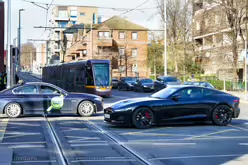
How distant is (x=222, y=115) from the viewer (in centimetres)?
1465

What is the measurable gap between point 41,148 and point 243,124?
784 centimetres

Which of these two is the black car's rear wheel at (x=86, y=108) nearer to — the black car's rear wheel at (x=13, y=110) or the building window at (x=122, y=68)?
the black car's rear wheel at (x=13, y=110)

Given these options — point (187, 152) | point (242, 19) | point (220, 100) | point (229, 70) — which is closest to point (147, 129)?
point (220, 100)

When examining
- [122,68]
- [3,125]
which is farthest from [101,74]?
[122,68]

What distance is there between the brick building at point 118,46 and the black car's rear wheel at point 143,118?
55.8 meters

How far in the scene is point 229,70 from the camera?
5166 cm

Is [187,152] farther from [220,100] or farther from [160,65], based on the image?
[160,65]

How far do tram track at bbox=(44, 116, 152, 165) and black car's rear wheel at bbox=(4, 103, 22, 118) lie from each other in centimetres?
293

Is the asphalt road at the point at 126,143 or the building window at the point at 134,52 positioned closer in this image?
the asphalt road at the point at 126,143

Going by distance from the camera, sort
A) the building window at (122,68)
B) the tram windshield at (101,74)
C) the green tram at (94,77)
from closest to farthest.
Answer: the green tram at (94,77) → the tram windshield at (101,74) → the building window at (122,68)

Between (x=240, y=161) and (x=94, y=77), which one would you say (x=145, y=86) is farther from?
(x=240, y=161)

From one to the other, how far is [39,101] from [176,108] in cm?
581

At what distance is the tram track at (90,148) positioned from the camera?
8852mm

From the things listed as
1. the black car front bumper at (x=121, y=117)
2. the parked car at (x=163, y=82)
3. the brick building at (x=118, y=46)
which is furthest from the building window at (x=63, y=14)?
the black car front bumper at (x=121, y=117)
